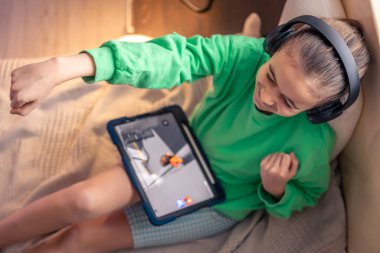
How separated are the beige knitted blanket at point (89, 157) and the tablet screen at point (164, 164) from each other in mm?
118

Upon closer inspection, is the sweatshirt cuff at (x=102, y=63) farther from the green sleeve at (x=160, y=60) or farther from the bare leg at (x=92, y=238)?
the bare leg at (x=92, y=238)

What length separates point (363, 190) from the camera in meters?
0.95

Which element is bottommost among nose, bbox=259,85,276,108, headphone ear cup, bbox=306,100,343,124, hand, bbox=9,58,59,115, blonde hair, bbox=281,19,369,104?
headphone ear cup, bbox=306,100,343,124

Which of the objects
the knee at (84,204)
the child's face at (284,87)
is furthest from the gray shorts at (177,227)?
the child's face at (284,87)

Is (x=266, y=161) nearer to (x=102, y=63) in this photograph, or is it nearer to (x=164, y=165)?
(x=164, y=165)

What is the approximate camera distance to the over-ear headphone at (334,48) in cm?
71

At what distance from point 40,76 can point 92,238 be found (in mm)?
443

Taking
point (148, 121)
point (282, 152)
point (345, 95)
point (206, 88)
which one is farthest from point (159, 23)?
point (345, 95)

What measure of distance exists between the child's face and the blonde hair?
1cm

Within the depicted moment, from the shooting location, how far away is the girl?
729 mm

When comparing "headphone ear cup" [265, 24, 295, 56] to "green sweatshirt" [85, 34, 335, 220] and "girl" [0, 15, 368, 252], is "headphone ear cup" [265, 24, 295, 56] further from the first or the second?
"green sweatshirt" [85, 34, 335, 220]

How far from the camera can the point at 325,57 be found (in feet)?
2.37

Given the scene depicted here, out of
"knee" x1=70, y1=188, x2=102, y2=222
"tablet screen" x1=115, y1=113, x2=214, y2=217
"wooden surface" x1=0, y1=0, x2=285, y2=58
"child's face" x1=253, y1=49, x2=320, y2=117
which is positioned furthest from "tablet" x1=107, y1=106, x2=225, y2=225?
"wooden surface" x1=0, y1=0, x2=285, y2=58

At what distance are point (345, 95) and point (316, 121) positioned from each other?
0.26ft
